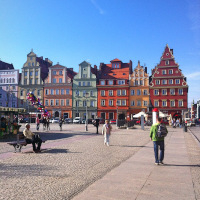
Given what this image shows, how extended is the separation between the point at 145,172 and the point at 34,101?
78.0ft

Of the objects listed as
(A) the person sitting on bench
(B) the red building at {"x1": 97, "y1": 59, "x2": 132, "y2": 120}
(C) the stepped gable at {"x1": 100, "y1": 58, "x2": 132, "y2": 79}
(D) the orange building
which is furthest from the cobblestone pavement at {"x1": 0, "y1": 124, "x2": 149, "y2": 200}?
(D) the orange building

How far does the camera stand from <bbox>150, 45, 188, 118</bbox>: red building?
186 feet

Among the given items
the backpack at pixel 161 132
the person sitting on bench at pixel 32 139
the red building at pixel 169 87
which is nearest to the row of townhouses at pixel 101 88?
the red building at pixel 169 87

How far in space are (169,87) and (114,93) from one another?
44.0ft

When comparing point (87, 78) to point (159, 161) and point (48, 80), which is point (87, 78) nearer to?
point (48, 80)

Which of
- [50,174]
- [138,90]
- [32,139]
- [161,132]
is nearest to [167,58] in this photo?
[138,90]

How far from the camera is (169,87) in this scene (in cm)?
5703

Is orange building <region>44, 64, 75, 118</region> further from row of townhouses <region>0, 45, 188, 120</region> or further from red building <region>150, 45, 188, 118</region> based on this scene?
red building <region>150, 45, 188, 118</region>

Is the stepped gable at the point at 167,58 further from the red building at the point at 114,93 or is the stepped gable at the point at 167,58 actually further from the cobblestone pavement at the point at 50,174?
the cobblestone pavement at the point at 50,174

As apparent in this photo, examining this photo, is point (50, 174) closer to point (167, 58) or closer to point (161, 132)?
point (161, 132)

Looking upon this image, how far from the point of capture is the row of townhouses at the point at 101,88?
57156 millimetres

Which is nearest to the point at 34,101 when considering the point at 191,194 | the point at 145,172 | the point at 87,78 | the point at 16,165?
the point at 16,165

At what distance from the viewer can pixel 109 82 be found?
6231 centimetres

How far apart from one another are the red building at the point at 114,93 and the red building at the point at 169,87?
712 centimetres
